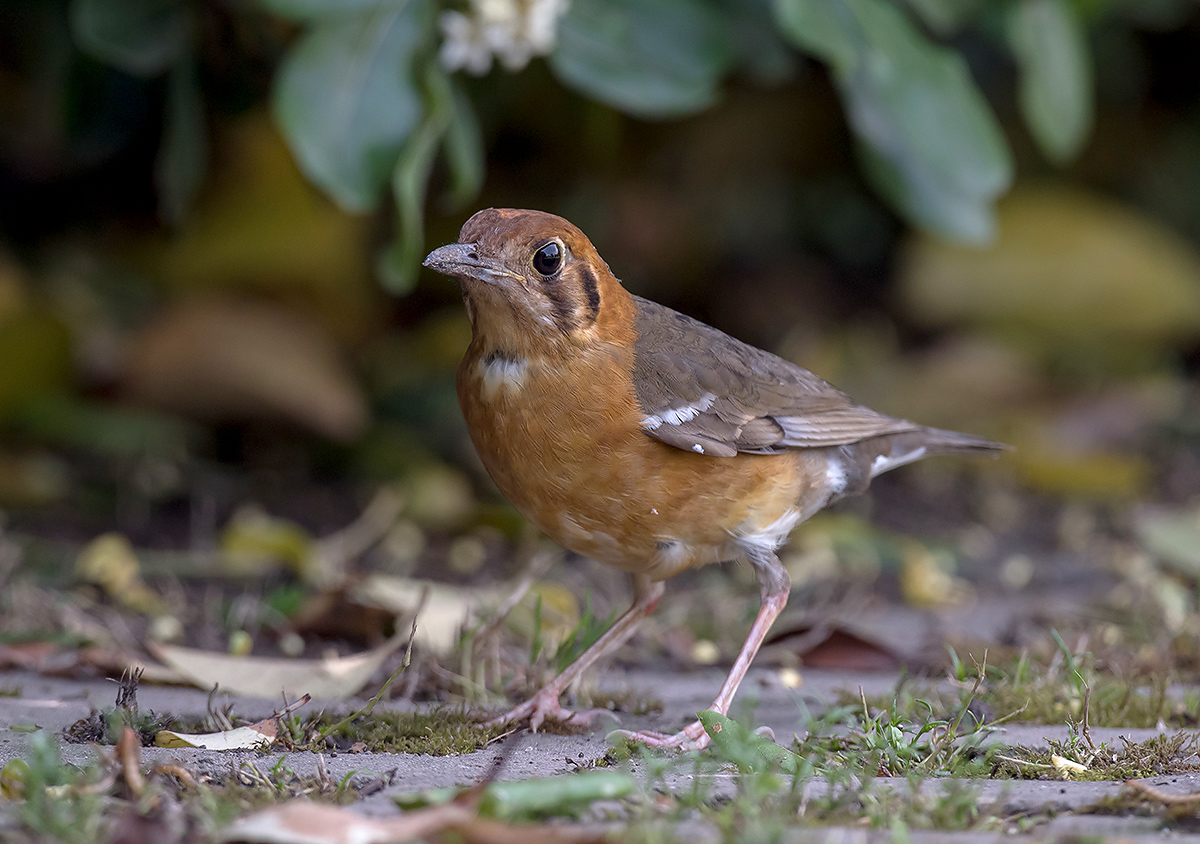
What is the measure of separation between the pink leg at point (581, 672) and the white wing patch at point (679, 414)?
1.96 feet

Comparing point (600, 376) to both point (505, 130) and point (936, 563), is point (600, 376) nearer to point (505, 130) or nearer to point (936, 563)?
point (936, 563)

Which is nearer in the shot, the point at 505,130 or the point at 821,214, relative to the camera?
the point at 505,130

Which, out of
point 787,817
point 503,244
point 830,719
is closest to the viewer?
→ point 787,817

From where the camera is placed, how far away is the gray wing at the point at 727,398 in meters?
3.71

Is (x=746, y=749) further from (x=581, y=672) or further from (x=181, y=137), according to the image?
(x=181, y=137)

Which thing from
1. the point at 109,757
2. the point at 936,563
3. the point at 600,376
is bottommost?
the point at 936,563

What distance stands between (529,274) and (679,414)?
609 millimetres

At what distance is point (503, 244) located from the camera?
11.4ft

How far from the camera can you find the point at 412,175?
14.5 ft

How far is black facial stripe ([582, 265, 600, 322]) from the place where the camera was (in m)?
3.67

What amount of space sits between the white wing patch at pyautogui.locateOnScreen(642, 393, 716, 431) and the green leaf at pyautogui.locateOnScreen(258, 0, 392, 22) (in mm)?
1953

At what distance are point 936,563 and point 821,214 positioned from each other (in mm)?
4396

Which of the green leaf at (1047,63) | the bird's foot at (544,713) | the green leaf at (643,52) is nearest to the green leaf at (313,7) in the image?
the green leaf at (643,52)

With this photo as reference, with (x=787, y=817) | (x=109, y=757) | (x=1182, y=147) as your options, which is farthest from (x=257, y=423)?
(x=1182, y=147)
